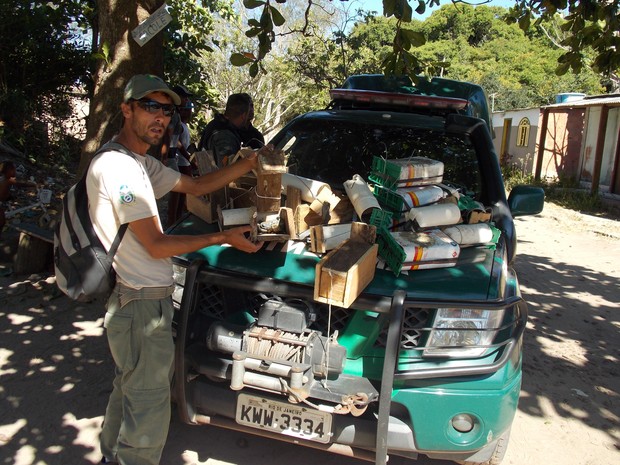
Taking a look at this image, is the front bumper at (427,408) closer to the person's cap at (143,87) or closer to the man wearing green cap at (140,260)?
the man wearing green cap at (140,260)

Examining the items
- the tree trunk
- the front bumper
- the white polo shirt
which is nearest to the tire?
the front bumper

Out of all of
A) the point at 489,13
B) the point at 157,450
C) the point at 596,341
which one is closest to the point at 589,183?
the point at 596,341

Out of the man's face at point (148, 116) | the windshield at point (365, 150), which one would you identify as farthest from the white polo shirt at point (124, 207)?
the windshield at point (365, 150)

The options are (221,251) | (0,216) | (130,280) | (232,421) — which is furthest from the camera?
(0,216)

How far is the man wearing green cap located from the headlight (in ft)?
3.19

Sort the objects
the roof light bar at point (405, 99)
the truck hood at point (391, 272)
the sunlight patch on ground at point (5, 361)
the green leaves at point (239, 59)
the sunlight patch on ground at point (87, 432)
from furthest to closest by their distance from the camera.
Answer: the roof light bar at point (405, 99) < the green leaves at point (239, 59) < the sunlight patch on ground at point (5, 361) < the sunlight patch on ground at point (87, 432) < the truck hood at point (391, 272)

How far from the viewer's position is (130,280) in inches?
103

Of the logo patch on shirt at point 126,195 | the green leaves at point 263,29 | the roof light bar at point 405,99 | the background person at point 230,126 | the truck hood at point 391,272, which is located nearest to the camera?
the logo patch on shirt at point 126,195

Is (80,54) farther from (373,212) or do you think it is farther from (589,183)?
(589,183)

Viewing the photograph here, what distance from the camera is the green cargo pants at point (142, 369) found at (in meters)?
2.65

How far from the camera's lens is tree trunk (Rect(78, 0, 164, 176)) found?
479 cm

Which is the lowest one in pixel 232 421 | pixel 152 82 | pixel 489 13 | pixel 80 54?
pixel 232 421

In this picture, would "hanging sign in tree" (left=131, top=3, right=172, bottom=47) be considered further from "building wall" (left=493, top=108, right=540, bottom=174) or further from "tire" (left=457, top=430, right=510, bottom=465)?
"building wall" (left=493, top=108, right=540, bottom=174)

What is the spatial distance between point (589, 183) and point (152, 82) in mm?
17434
